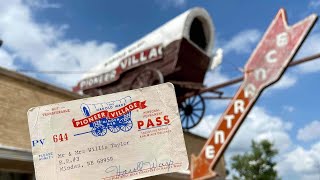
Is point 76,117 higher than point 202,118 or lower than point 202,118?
lower

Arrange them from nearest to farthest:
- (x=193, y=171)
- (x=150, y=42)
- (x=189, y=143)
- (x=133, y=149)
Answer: (x=133, y=149)
(x=193, y=171)
(x=189, y=143)
(x=150, y=42)

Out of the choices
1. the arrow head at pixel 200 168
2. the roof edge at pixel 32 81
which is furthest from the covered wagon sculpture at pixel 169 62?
the roof edge at pixel 32 81

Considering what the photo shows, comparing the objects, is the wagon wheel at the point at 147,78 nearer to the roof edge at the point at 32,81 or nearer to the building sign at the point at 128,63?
the building sign at the point at 128,63

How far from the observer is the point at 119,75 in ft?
57.0

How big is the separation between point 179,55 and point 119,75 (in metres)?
2.44

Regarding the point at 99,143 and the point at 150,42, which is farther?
the point at 150,42

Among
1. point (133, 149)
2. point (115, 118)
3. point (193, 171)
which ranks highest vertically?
point (193, 171)

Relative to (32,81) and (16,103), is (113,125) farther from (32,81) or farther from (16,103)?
(32,81)

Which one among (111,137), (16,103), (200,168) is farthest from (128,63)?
(111,137)

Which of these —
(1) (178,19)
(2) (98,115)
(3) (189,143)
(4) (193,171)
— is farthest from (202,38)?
(2) (98,115)

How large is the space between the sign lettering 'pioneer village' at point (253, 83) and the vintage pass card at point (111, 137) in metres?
11.6

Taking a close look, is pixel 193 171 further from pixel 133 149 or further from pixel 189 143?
pixel 133 149

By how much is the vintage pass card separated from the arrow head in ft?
38.0

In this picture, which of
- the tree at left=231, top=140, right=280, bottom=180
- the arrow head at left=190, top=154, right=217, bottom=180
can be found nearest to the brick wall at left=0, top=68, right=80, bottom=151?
the arrow head at left=190, top=154, right=217, bottom=180
